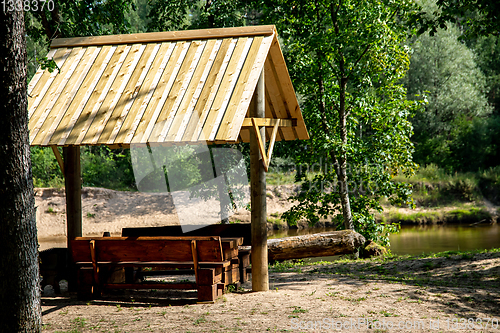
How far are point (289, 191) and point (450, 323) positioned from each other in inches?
728

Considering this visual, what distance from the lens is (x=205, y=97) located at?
5.89m

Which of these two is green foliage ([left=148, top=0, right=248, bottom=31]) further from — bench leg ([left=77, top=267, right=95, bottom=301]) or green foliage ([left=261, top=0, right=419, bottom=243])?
bench leg ([left=77, top=267, right=95, bottom=301])

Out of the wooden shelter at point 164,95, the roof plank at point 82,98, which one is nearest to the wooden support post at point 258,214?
the wooden shelter at point 164,95

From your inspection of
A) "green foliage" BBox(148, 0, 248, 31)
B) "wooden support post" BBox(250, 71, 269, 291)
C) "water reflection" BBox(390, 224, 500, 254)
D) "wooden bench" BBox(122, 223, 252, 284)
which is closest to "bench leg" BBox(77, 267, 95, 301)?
"wooden bench" BBox(122, 223, 252, 284)

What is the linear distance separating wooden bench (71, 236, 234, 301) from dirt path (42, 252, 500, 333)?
0.71ft

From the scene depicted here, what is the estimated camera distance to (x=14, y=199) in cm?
385

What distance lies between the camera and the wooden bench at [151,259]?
586 centimetres

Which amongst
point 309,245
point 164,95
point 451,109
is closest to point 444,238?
point 309,245

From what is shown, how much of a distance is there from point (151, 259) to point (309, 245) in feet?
15.4

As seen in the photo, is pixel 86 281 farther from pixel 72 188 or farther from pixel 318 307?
pixel 318 307

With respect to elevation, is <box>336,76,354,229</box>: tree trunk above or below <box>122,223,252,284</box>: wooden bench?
above

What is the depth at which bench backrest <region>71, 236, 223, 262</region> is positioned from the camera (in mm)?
5875

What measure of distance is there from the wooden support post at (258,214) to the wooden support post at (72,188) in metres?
3.04

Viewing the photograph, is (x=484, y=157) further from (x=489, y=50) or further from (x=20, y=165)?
(x=20, y=165)
